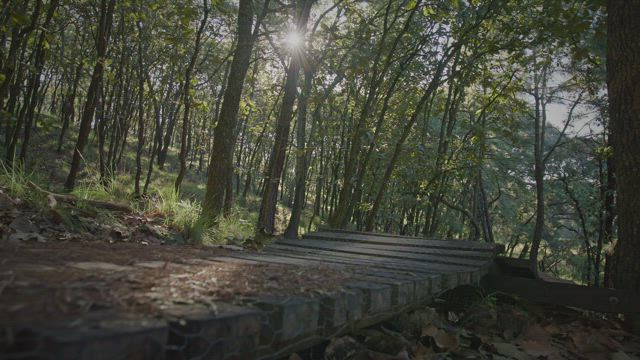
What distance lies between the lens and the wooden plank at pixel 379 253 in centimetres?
340

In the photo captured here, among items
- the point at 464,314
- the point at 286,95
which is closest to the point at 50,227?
the point at 464,314

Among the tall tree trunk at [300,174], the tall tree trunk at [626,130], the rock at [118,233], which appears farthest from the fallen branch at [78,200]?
the tall tree trunk at [626,130]

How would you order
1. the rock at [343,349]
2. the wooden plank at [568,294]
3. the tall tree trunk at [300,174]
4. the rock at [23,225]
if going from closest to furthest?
the rock at [343,349], the wooden plank at [568,294], the rock at [23,225], the tall tree trunk at [300,174]

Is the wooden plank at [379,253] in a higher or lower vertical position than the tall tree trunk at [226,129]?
lower

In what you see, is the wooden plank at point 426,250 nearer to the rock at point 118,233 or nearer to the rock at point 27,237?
the rock at point 118,233

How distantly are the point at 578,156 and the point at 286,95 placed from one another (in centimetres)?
1395

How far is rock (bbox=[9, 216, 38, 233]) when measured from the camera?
3.35 meters

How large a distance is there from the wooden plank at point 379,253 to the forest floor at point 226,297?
1.08ft

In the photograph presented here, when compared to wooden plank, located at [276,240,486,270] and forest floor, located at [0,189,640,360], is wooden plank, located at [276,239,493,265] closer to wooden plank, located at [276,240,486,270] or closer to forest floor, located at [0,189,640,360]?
wooden plank, located at [276,240,486,270]

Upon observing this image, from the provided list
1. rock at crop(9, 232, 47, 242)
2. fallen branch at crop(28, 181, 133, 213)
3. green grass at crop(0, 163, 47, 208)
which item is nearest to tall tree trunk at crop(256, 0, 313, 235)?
fallen branch at crop(28, 181, 133, 213)

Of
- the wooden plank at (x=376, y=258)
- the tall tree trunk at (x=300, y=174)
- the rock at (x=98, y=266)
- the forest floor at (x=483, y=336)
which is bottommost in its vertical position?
the forest floor at (x=483, y=336)

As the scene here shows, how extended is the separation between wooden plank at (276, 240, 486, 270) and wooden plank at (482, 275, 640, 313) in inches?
10.3

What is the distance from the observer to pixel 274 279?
175cm

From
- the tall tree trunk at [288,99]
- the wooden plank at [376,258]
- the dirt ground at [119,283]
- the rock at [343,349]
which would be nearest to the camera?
the dirt ground at [119,283]
